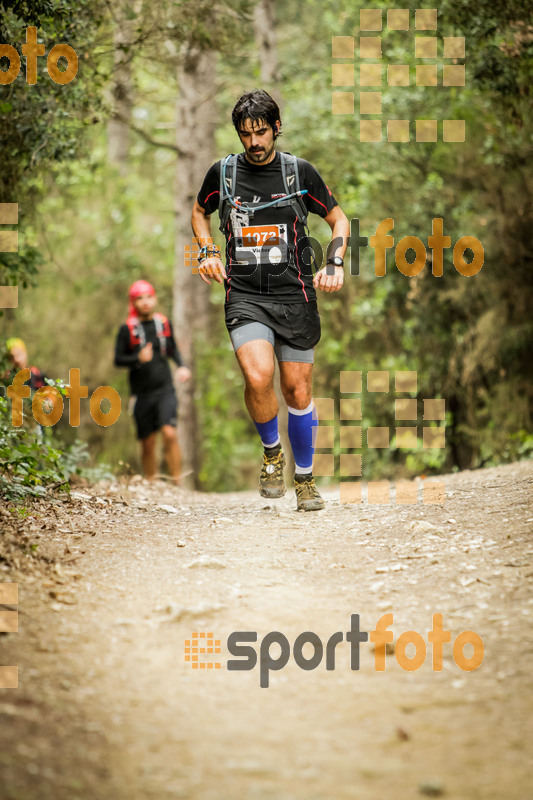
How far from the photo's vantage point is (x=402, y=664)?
9.74ft

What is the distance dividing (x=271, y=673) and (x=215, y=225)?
1227 centimetres

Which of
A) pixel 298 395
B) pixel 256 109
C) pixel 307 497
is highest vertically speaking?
pixel 256 109

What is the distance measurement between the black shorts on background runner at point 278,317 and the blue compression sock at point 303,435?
0.48 m

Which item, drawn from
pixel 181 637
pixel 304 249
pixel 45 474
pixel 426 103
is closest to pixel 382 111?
pixel 426 103

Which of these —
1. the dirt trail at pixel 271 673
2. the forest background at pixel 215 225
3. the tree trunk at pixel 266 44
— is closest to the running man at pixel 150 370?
the forest background at pixel 215 225

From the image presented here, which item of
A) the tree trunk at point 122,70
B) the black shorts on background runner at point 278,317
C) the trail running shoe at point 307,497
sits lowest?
the trail running shoe at point 307,497

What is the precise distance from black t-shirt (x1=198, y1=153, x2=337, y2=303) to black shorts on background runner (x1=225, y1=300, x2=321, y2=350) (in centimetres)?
5

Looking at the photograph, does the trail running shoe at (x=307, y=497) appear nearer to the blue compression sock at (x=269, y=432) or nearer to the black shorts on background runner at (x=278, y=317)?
→ the blue compression sock at (x=269, y=432)

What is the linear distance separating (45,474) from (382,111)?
880 centimetres

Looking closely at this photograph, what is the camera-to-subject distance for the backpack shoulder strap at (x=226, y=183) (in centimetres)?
500

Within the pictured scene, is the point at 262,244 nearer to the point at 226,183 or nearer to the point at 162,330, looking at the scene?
the point at 226,183

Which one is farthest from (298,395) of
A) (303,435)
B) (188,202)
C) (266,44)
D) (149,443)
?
(266,44)

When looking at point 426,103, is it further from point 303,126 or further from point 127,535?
point 127,535

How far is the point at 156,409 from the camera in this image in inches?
351
